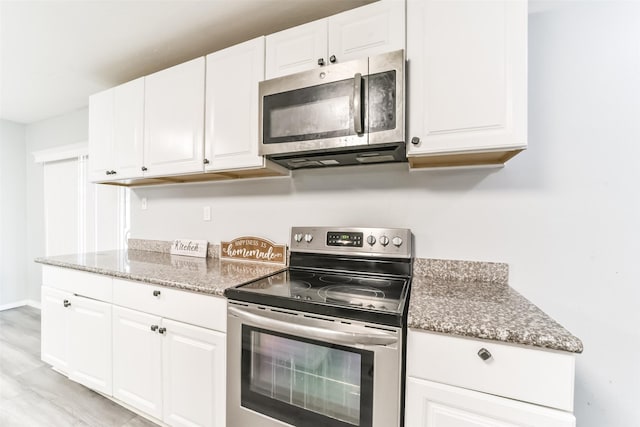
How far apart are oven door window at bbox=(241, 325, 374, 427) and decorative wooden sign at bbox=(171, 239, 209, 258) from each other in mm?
1079

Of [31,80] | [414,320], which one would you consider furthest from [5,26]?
[414,320]

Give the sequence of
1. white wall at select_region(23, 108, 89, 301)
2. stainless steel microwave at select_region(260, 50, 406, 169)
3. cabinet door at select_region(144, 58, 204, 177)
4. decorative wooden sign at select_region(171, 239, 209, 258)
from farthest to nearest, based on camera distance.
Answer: white wall at select_region(23, 108, 89, 301)
decorative wooden sign at select_region(171, 239, 209, 258)
cabinet door at select_region(144, 58, 204, 177)
stainless steel microwave at select_region(260, 50, 406, 169)

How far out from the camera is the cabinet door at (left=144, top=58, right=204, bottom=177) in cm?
174

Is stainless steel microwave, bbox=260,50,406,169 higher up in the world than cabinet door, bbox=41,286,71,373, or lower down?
higher up

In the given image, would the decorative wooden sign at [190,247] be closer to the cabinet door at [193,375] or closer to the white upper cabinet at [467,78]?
the cabinet door at [193,375]

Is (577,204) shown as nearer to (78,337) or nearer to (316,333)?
(316,333)

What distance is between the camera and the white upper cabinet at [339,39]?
1245 mm

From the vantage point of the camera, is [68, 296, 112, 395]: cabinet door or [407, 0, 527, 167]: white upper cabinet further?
[68, 296, 112, 395]: cabinet door

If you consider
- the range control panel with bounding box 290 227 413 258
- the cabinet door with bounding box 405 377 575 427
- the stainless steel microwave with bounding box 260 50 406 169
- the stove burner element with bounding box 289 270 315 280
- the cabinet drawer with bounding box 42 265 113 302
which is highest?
the stainless steel microwave with bounding box 260 50 406 169

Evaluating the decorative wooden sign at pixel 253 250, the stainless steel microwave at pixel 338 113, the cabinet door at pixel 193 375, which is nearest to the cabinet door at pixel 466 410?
the cabinet door at pixel 193 375

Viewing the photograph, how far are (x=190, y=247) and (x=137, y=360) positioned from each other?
0.82m

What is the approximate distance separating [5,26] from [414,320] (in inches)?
112

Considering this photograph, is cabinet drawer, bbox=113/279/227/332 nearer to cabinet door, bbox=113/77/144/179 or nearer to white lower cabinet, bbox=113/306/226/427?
white lower cabinet, bbox=113/306/226/427

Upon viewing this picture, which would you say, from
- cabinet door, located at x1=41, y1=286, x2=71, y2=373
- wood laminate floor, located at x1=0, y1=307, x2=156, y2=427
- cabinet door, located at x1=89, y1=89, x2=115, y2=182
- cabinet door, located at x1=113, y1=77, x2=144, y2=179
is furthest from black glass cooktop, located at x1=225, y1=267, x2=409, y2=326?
cabinet door, located at x1=89, y1=89, x2=115, y2=182
